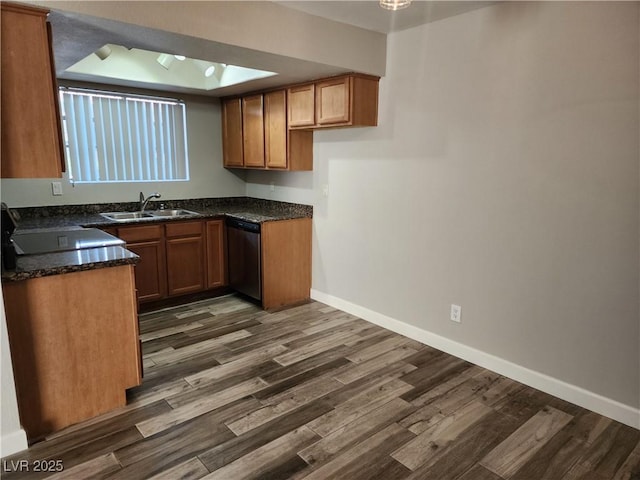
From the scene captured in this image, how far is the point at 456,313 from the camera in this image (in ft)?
9.93

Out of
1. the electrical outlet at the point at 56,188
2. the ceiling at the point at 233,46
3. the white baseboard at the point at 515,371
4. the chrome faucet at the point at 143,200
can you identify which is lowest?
the white baseboard at the point at 515,371

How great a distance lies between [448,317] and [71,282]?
244cm

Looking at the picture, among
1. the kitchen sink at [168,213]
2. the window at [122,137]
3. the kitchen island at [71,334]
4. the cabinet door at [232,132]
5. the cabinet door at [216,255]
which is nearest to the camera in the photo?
the kitchen island at [71,334]

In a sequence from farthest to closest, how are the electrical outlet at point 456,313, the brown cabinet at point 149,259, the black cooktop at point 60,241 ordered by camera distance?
the brown cabinet at point 149,259, the electrical outlet at point 456,313, the black cooktop at point 60,241

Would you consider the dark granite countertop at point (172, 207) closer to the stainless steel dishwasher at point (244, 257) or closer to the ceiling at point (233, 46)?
the stainless steel dishwasher at point (244, 257)

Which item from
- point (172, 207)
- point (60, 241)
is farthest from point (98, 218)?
point (60, 241)

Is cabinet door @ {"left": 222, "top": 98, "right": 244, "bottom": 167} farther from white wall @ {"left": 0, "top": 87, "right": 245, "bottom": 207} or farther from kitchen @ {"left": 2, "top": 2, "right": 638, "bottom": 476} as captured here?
kitchen @ {"left": 2, "top": 2, "right": 638, "bottom": 476}

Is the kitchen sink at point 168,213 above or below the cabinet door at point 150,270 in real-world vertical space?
above

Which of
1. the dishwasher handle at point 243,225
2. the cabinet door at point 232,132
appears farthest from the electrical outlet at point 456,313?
the cabinet door at point 232,132

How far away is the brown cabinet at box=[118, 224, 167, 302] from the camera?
12.1 ft

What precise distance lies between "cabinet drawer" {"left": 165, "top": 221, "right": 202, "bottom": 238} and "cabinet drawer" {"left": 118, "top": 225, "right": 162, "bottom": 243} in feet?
0.30

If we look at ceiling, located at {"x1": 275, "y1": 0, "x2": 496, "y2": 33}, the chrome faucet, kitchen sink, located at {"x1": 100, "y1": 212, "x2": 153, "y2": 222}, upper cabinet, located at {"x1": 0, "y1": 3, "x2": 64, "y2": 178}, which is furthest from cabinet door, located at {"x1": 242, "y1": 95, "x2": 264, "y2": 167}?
upper cabinet, located at {"x1": 0, "y1": 3, "x2": 64, "y2": 178}

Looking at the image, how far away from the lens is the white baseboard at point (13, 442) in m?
1.96

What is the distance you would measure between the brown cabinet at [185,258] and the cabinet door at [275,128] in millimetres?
972
